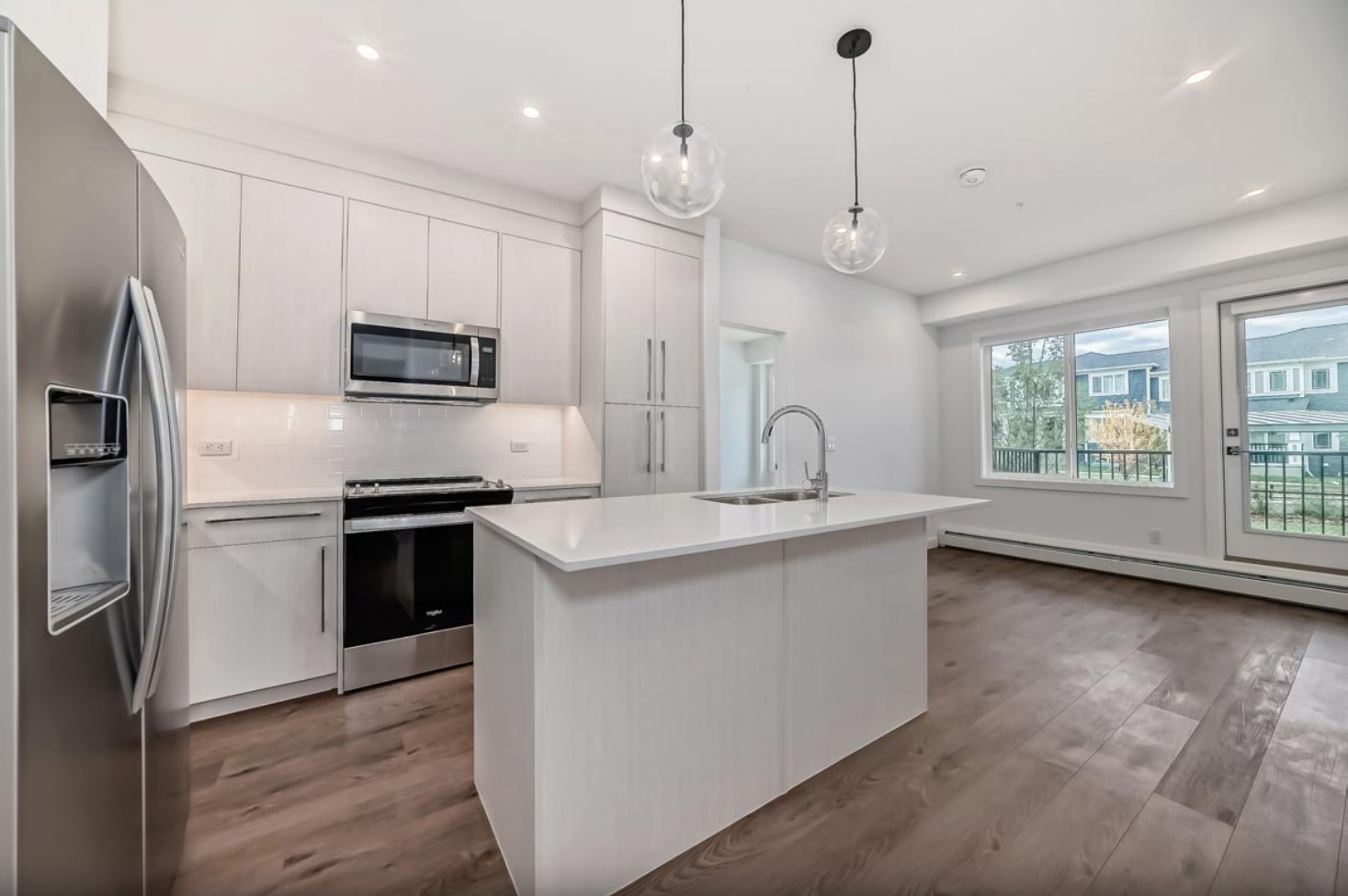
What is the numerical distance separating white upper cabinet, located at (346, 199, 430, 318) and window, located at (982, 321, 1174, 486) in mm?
5457

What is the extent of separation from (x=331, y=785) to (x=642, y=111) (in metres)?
3.05

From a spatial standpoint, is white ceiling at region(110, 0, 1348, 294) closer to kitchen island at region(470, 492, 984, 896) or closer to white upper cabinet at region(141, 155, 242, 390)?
white upper cabinet at region(141, 155, 242, 390)

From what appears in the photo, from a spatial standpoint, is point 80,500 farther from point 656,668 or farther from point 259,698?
point 259,698

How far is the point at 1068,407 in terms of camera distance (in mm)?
5062

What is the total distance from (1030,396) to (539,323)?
4.87 m

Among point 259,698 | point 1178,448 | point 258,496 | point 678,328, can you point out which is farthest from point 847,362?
point 259,698

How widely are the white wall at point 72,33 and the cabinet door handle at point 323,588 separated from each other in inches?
69.0

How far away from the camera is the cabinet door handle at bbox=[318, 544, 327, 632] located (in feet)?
8.01

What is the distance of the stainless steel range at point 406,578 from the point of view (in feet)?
8.19

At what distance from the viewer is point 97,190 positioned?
3.06ft

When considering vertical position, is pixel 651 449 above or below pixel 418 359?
below

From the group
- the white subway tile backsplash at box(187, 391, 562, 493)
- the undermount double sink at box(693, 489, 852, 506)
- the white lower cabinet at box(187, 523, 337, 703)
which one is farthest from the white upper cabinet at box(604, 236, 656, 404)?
the white lower cabinet at box(187, 523, 337, 703)

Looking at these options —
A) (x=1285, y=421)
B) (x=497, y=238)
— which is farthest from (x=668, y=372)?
(x=1285, y=421)

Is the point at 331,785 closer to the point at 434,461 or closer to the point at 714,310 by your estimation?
the point at 434,461
